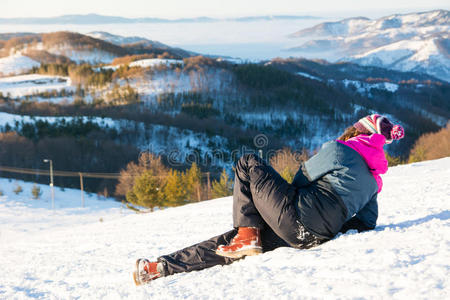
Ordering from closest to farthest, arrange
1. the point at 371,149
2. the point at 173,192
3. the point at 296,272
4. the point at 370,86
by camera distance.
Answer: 1. the point at 296,272
2. the point at 371,149
3. the point at 173,192
4. the point at 370,86

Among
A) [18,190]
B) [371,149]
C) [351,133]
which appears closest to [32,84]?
[18,190]

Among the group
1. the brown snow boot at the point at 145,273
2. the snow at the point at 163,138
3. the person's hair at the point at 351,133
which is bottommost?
the snow at the point at 163,138

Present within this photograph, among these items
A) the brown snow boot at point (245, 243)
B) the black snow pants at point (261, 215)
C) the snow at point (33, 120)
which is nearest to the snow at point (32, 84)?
the snow at point (33, 120)

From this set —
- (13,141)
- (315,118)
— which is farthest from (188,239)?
(315,118)

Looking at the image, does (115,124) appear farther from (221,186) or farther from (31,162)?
(221,186)

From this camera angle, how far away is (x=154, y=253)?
6.63 meters

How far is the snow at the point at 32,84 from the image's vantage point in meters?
137

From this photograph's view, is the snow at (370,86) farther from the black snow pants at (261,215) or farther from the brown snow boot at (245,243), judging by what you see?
the brown snow boot at (245,243)

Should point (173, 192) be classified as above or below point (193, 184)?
above

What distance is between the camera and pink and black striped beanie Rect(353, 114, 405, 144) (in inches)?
147

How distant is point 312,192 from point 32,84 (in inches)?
6510

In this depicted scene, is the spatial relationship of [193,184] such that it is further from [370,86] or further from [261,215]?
[370,86]

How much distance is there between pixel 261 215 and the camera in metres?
3.85

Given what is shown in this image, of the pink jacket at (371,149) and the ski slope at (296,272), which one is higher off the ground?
the pink jacket at (371,149)
